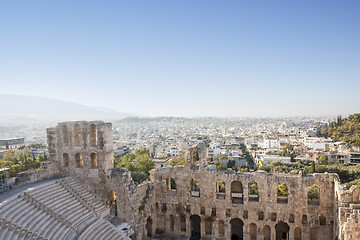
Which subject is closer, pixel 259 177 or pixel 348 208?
pixel 348 208

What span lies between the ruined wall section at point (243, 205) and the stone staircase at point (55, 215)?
4.54 meters

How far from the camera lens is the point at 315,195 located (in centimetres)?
2500

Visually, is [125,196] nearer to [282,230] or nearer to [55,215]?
[55,215]

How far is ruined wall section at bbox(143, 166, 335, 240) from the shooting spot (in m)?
18.9

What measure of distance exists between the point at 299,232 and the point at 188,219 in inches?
331

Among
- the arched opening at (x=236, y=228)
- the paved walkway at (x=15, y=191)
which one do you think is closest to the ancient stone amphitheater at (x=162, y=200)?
the arched opening at (x=236, y=228)

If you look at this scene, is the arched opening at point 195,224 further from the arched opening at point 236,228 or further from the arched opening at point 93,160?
the arched opening at point 93,160

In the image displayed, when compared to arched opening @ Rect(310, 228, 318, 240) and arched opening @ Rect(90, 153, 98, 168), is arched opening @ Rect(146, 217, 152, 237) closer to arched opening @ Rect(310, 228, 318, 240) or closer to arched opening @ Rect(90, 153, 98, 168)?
arched opening @ Rect(90, 153, 98, 168)

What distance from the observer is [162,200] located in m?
21.7

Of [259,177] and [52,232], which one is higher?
[259,177]

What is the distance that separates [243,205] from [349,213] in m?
7.00

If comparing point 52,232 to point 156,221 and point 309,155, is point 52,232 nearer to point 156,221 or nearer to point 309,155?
point 156,221

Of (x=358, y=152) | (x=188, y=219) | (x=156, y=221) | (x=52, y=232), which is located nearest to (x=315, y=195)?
(x=188, y=219)

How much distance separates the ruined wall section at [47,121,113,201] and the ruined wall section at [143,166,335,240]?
4.60 meters
